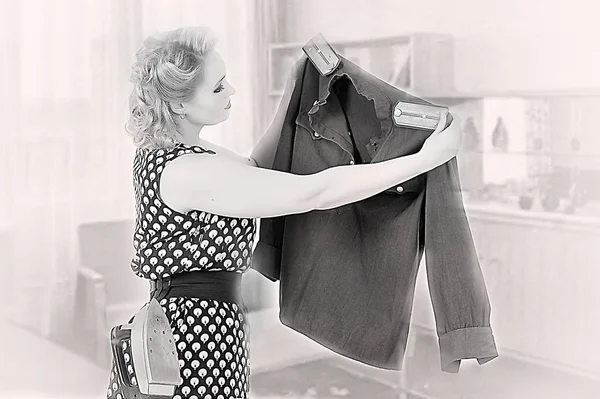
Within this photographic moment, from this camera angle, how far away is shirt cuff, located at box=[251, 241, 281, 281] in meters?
2.06

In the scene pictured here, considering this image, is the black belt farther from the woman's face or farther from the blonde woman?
the woman's face

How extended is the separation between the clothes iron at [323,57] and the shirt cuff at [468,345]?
655 mm

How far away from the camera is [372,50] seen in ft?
8.04

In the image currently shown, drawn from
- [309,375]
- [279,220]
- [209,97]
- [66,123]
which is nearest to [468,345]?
[279,220]

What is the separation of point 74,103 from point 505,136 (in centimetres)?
153

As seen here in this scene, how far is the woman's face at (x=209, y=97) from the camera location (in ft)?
6.06

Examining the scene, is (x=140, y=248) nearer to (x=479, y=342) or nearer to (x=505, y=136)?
(x=479, y=342)

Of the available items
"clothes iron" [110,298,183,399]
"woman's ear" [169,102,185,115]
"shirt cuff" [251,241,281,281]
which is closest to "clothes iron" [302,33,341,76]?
"woman's ear" [169,102,185,115]

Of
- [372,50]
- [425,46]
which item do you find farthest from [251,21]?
[425,46]

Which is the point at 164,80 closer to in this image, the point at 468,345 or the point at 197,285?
the point at 197,285

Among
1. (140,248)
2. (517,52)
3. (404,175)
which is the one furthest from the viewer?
(517,52)

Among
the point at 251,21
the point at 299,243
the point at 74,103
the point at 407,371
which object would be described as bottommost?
the point at 407,371

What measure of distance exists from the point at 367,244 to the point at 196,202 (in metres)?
0.44

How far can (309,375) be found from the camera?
290 cm
